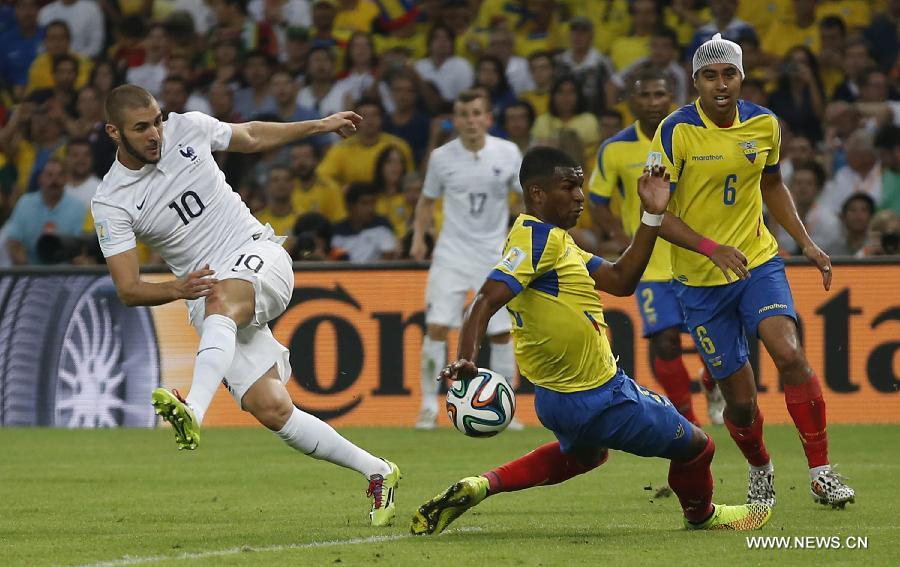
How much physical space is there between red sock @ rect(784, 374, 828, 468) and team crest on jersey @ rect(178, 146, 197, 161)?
3216 mm

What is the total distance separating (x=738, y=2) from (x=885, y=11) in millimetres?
1560

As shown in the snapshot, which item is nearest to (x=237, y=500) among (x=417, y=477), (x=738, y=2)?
(x=417, y=477)

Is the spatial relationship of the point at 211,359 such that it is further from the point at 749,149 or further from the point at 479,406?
the point at 749,149

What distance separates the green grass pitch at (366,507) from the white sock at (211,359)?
648 mm

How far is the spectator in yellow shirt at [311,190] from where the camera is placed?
1554 cm

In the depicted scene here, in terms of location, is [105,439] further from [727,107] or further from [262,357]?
[727,107]

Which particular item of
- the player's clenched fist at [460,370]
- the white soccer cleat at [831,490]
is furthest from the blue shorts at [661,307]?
the player's clenched fist at [460,370]

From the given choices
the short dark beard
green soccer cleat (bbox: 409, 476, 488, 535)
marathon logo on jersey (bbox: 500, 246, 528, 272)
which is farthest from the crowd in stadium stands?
marathon logo on jersey (bbox: 500, 246, 528, 272)

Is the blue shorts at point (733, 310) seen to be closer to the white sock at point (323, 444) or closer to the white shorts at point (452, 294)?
the white sock at point (323, 444)

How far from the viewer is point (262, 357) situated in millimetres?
7594

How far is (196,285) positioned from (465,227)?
6.09 meters

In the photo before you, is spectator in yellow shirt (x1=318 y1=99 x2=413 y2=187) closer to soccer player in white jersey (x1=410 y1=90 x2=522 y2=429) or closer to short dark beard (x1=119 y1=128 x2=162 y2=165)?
soccer player in white jersey (x1=410 y1=90 x2=522 y2=429)

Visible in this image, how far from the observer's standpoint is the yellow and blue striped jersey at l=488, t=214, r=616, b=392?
263 inches

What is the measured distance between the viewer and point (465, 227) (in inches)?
520
